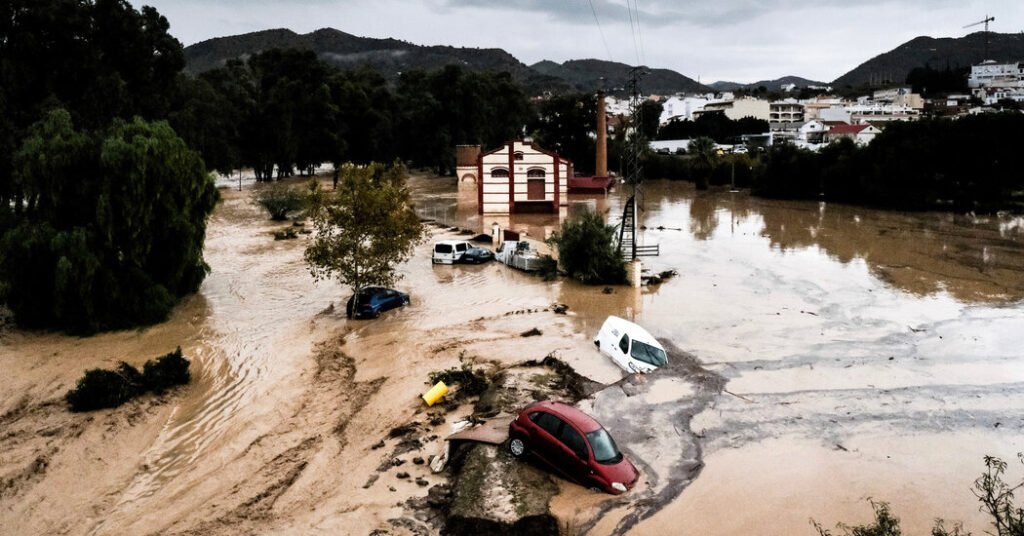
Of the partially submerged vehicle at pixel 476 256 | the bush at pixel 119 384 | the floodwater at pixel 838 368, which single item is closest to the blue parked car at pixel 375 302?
the floodwater at pixel 838 368

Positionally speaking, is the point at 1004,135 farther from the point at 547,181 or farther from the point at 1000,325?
the point at 1000,325

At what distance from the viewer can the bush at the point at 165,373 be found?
1823cm

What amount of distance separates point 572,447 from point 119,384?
11.8 meters

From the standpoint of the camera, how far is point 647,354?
18969 millimetres

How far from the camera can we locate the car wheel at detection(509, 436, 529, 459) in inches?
501

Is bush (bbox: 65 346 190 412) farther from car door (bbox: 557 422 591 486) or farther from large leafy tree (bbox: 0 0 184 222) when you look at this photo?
large leafy tree (bbox: 0 0 184 222)

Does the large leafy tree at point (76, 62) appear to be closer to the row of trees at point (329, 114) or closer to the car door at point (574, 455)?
the row of trees at point (329, 114)

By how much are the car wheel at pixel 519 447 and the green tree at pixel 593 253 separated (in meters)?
17.8

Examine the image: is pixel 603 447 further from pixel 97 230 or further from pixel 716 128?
pixel 716 128

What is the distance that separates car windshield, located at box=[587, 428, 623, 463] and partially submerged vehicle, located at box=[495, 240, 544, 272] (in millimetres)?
20158

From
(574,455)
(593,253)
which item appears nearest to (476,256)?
(593,253)

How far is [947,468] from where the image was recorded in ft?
44.7

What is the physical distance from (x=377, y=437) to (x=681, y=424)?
6425mm

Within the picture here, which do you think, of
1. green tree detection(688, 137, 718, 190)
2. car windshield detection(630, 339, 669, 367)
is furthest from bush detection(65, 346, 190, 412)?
green tree detection(688, 137, 718, 190)
